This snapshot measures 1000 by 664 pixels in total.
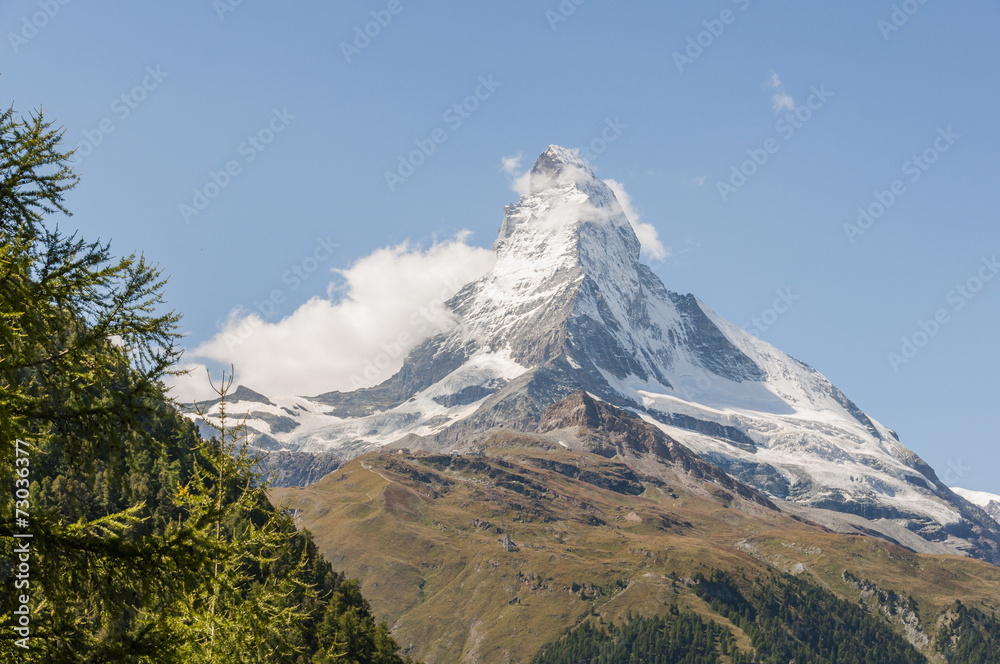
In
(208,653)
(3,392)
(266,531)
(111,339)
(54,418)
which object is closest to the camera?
(3,392)

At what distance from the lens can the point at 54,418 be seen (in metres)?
12.0

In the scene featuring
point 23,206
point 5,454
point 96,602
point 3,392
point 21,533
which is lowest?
point 96,602

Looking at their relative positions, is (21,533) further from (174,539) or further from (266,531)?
(266,531)

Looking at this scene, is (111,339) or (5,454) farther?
(111,339)

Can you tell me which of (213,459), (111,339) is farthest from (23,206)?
(213,459)

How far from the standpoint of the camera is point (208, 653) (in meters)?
17.4

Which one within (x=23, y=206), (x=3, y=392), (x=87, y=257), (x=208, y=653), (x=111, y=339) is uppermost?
(x=23, y=206)

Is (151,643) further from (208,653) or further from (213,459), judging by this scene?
(213,459)

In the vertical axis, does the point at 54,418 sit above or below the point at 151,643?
above

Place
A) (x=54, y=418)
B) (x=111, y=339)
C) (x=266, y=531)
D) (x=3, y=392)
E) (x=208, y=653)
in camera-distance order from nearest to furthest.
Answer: (x=3, y=392) < (x=54, y=418) < (x=111, y=339) < (x=208, y=653) < (x=266, y=531)

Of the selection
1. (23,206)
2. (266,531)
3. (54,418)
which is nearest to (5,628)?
(54,418)

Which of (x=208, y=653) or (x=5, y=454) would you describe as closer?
(x=5, y=454)

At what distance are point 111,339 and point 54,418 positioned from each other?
59.4 inches

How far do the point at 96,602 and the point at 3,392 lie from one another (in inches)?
136
